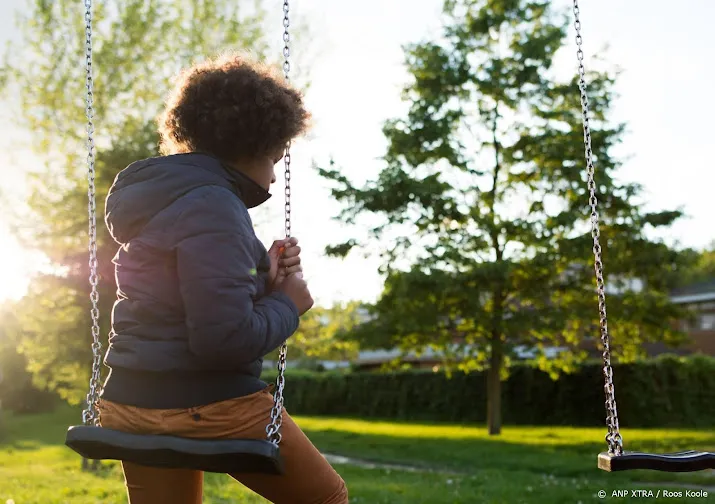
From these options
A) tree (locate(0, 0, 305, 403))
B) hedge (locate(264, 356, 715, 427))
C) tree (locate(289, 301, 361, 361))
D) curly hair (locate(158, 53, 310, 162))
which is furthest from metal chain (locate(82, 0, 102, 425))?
hedge (locate(264, 356, 715, 427))

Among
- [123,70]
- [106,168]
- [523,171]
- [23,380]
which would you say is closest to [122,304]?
[106,168]

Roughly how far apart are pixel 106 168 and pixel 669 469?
11028mm

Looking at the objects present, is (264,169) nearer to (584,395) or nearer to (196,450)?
(196,450)

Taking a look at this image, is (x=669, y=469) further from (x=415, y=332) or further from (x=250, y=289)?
(x=415, y=332)

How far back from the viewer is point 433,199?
53.4 feet

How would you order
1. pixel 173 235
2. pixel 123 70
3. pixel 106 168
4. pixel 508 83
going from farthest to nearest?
pixel 508 83
pixel 123 70
pixel 106 168
pixel 173 235

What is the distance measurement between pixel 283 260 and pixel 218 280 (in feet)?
1.41

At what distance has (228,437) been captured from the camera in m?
1.95

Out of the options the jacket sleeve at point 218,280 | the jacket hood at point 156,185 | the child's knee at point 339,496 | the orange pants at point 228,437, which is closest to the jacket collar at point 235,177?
the jacket hood at point 156,185

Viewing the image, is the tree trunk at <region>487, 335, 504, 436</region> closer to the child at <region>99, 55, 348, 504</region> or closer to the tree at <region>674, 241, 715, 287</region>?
the tree at <region>674, 241, 715, 287</region>

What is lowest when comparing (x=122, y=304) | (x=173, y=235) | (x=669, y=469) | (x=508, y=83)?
(x=669, y=469)

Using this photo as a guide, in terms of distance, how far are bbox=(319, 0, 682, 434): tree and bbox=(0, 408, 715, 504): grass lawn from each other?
2189mm

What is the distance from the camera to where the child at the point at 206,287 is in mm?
1795

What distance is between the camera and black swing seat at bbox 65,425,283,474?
73.7 inches
